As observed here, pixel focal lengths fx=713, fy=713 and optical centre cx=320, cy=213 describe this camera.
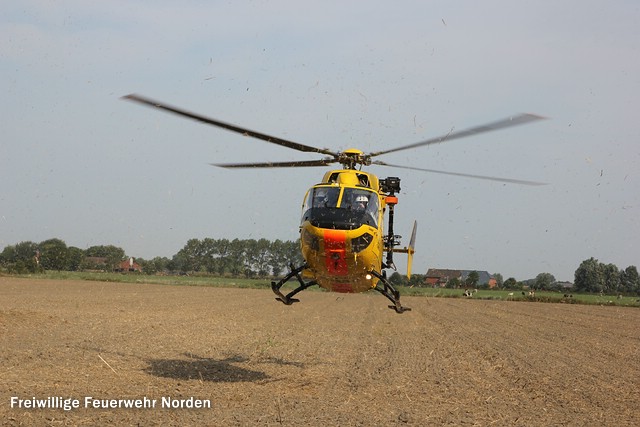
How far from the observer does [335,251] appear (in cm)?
1347

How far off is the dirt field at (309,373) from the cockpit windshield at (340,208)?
3.38 meters

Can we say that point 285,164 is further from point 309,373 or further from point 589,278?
point 589,278

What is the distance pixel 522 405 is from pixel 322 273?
186 inches

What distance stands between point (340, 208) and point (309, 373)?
561 centimetres

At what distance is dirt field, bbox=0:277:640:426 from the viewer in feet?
40.2

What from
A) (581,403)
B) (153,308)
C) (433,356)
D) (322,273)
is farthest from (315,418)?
(153,308)

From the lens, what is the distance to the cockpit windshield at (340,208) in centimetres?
1334

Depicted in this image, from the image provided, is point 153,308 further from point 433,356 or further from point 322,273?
point 322,273

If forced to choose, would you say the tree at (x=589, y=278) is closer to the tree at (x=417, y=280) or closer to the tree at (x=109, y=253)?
the tree at (x=417, y=280)

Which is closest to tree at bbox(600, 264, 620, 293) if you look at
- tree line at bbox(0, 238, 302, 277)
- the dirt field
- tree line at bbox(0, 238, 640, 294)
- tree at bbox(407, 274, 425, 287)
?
tree line at bbox(0, 238, 640, 294)

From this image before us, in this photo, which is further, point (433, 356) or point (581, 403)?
point (433, 356)

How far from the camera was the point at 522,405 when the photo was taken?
14.1m

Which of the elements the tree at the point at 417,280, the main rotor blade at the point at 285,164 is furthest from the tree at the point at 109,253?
the main rotor blade at the point at 285,164

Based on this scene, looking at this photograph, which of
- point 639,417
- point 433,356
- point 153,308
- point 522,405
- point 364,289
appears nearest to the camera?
point 639,417
